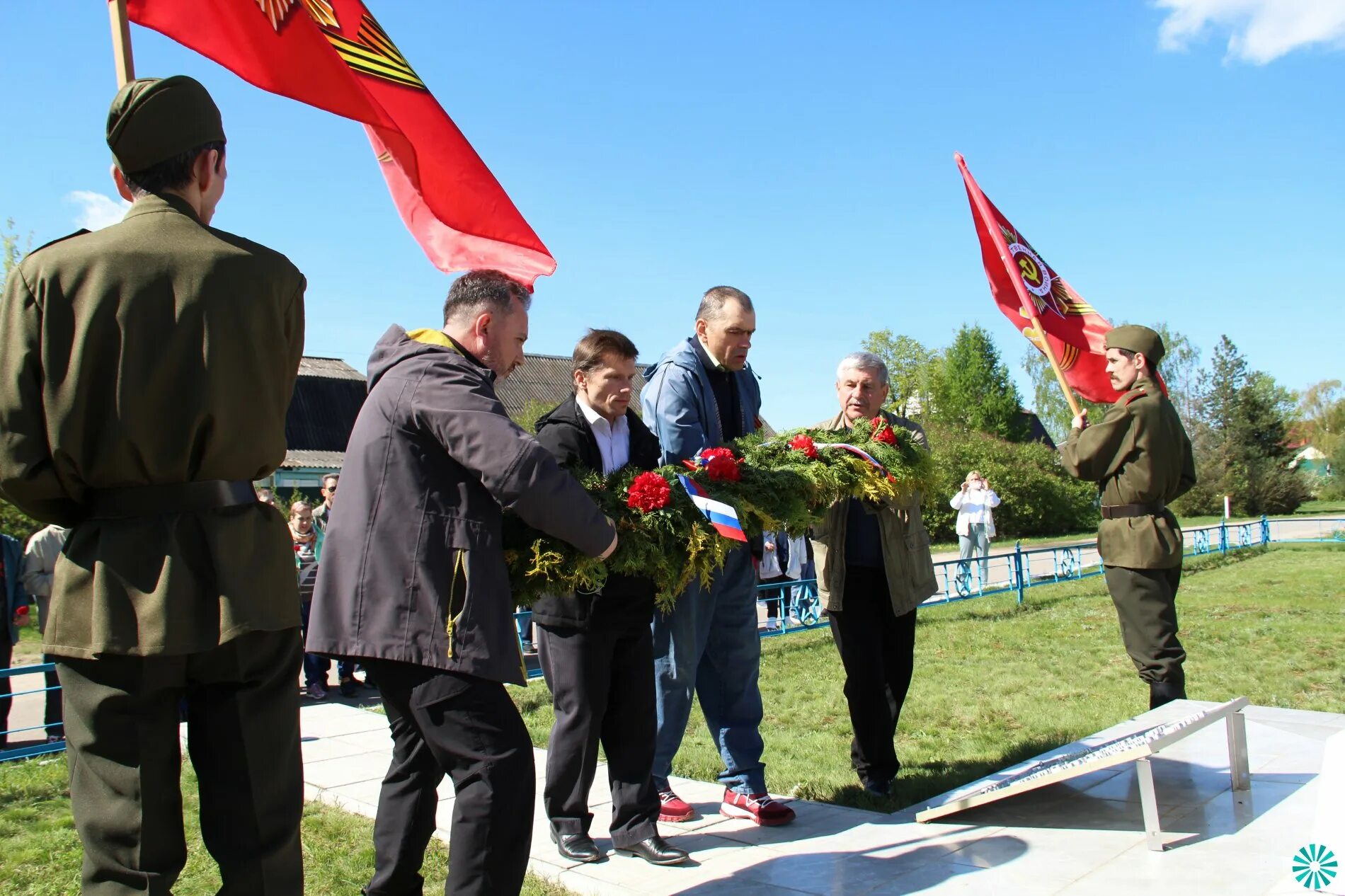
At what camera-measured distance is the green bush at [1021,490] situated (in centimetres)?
3400

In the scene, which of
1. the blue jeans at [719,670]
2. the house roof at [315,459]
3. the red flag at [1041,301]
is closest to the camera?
the blue jeans at [719,670]

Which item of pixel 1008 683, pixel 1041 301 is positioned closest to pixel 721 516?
pixel 1041 301

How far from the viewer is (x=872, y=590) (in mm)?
5242

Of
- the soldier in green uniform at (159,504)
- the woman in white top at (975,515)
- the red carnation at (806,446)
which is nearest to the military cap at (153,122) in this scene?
the soldier in green uniform at (159,504)

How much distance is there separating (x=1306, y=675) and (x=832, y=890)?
265 inches

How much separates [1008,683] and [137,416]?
7.68m

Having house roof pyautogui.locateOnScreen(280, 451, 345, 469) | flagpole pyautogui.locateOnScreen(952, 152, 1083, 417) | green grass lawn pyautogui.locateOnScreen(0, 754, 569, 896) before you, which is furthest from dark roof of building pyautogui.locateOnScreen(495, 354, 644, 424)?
green grass lawn pyautogui.locateOnScreen(0, 754, 569, 896)

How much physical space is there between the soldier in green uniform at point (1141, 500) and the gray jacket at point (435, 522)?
367 cm

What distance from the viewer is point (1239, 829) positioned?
4281 mm

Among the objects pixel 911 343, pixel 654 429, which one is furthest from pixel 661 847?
pixel 911 343

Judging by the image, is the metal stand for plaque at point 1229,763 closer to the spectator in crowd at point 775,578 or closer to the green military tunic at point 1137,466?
the green military tunic at point 1137,466

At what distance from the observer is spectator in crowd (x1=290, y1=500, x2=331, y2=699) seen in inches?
370

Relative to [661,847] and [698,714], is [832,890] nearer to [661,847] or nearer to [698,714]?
[661,847]

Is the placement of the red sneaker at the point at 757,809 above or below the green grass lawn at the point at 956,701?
above
